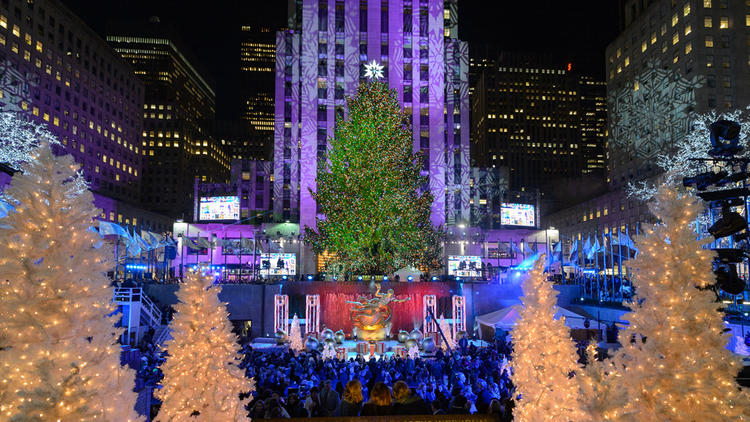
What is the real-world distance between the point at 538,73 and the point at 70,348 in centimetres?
18341

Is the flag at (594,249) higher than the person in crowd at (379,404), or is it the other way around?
the flag at (594,249)

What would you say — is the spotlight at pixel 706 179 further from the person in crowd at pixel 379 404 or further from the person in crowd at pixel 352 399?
the person in crowd at pixel 352 399

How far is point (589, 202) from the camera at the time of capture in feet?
288

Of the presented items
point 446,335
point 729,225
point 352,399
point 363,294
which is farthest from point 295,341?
point 729,225

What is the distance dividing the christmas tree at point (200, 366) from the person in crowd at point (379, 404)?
2.29 metres

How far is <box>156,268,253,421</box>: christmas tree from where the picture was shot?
294 inches

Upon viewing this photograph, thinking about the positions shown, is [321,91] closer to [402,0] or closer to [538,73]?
[402,0]

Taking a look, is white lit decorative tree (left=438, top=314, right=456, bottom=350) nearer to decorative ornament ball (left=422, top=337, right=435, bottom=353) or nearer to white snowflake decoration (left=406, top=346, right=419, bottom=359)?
decorative ornament ball (left=422, top=337, right=435, bottom=353)

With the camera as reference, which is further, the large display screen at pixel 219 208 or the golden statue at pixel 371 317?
the large display screen at pixel 219 208

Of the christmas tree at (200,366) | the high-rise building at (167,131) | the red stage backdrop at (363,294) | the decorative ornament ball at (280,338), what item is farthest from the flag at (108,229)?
the high-rise building at (167,131)

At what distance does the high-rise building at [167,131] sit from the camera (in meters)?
136

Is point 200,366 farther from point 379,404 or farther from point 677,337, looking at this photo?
point 677,337

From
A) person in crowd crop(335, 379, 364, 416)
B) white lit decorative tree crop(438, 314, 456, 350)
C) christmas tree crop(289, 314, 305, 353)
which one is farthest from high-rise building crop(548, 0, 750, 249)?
person in crowd crop(335, 379, 364, 416)

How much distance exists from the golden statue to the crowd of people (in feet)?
18.0
